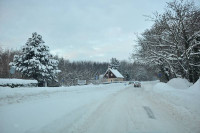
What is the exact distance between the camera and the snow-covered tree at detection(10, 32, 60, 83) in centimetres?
2612

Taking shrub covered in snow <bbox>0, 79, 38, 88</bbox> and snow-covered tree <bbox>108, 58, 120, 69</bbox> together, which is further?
snow-covered tree <bbox>108, 58, 120, 69</bbox>

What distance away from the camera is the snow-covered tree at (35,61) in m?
26.1

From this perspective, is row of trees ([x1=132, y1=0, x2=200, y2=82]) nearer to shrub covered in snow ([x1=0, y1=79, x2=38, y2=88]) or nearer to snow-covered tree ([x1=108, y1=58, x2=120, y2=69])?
shrub covered in snow ([x1=0, y1=79, x2=38, y2=88])

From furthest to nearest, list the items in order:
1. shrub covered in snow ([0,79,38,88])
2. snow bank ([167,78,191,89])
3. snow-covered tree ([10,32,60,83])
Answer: snow-covered tree ([10,32,60,83]) < shrub covered in snow ([0,79,38,88]) < snow bank ([167,78,191,89])

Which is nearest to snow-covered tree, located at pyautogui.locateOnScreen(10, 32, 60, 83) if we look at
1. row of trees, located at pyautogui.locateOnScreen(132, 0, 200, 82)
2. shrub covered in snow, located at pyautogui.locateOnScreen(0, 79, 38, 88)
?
shrub covered in snow, located at pyautogui.locateOnScreen(0, 79, 38, 88)

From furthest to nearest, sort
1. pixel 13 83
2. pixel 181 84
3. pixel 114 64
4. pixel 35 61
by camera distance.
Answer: pixel 114 64, pixel 35 61, pixel 13 83, pixel 181 84

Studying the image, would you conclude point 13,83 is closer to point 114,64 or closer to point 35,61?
point 35,61

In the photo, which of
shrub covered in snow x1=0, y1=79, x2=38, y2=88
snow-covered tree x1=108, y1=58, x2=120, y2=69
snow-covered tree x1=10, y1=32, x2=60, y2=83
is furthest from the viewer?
snow-covered tree x1=108, y1=58, x2=120, y2=69

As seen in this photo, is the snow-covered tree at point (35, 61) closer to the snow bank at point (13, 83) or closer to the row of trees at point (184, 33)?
the snow bank at point (13, 83)

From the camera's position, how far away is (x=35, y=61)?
2573 centimetres

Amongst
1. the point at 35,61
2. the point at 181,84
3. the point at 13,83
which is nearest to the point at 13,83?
the point at 13,83

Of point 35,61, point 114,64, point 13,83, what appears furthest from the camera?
point 114,64

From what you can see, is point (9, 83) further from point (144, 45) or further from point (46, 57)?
point (144, 45)

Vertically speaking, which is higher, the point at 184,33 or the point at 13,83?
the point at 184,33
